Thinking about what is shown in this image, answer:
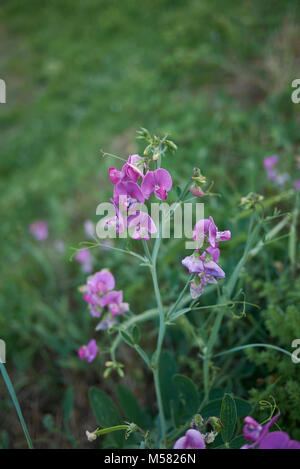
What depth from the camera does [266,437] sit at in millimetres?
730

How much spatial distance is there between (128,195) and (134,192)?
2 cm

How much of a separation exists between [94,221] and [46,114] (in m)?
2.14

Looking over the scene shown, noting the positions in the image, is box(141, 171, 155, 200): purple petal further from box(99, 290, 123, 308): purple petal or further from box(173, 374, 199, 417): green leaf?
box(173, 374, 199, 417): green leaf

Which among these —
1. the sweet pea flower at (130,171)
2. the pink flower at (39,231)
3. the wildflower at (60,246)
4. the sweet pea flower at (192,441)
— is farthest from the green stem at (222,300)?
the pink flower at (39,231)

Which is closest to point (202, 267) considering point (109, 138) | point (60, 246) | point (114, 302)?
point (114, 302)

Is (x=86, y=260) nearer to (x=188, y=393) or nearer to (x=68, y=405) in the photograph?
(x=68, y=405)

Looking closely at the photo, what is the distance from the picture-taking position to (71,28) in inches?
201

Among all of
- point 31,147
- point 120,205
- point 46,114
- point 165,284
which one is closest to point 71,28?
→ point 46,114

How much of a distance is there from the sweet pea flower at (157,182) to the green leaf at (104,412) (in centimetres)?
68

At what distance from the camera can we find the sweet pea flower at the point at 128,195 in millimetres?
772

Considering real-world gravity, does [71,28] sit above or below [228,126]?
above

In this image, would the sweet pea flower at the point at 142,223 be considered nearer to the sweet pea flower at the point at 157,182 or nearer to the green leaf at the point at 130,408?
the sweet pea flower at the point at 157,182

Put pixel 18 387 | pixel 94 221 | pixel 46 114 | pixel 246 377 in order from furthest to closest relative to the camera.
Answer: pixel 46 114 < pixel 94 221 < pixel 18 387 < pixel 246 377
